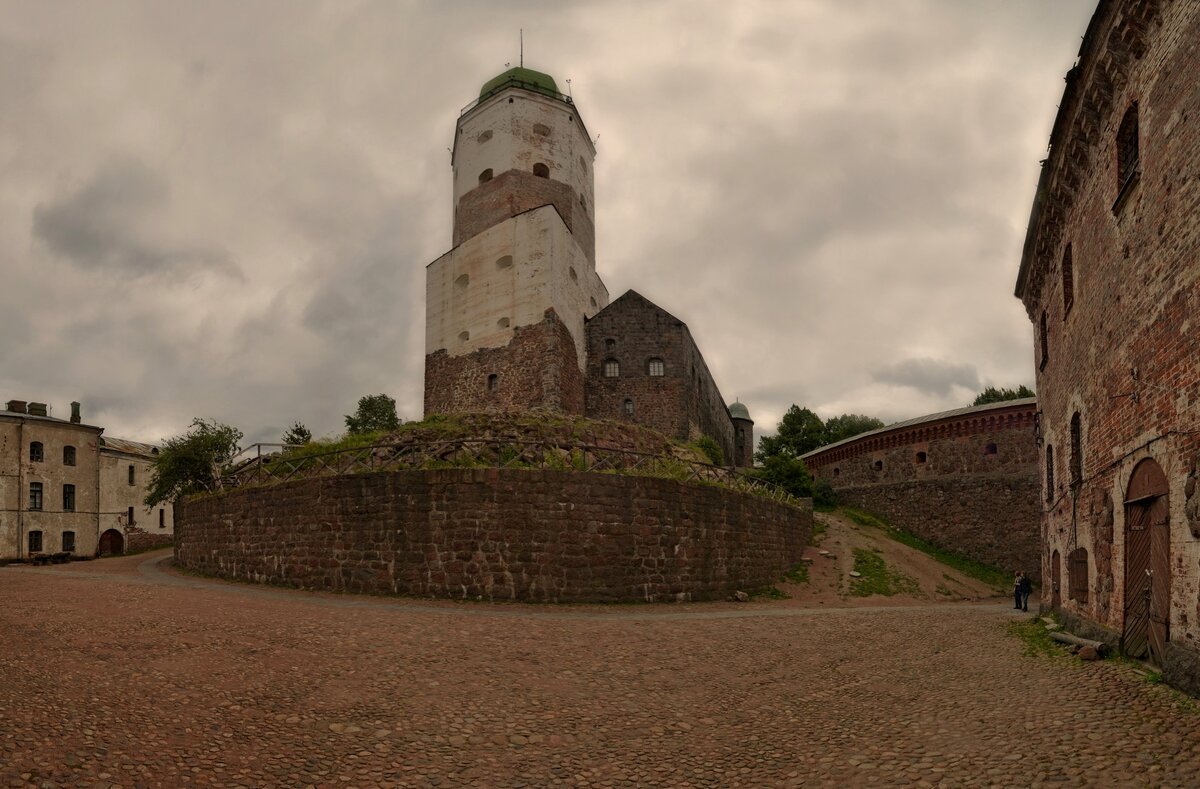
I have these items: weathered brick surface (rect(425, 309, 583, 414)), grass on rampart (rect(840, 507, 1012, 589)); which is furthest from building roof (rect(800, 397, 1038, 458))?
weathered brick surface (rect(425, 309, 583, 414))

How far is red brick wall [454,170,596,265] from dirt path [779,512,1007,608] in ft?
55.4

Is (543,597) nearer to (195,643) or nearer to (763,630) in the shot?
(763,630)

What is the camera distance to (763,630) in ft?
43.5

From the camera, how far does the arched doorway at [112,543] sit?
127 feet

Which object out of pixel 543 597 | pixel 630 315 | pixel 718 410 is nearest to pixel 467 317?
pixel 630 315

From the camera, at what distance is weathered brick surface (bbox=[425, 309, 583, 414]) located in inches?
1243

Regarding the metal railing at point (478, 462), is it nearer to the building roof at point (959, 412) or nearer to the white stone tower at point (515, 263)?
the white stone tower at point (515, 263)

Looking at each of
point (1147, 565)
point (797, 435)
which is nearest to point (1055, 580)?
point (1147, 565)

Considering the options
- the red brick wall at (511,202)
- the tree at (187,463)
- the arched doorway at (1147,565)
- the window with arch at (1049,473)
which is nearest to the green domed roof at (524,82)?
the red brick wall at (511,202)

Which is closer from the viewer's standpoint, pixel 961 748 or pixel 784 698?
pixel 961 748

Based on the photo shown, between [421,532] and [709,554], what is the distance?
6.71 m

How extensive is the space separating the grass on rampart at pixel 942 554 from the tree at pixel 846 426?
1951cm

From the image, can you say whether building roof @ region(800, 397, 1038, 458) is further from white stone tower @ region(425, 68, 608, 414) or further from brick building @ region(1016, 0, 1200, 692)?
brick building @ region(1016, 0, 1200, 692)

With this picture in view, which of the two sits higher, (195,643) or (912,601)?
(195,643)
